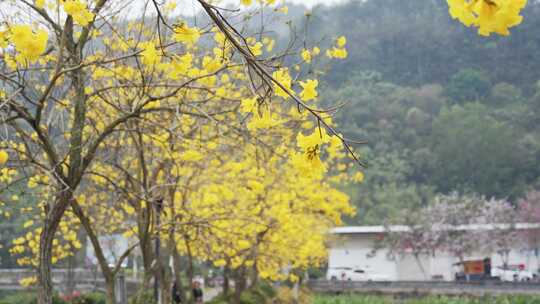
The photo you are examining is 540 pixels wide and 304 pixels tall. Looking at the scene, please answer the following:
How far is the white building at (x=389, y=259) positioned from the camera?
2967cm

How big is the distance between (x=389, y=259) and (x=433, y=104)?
21300 millimetres

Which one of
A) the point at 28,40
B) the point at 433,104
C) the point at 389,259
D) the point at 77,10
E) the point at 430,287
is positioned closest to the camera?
the point at 28,40

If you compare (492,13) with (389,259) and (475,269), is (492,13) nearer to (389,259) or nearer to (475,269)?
(475,269)

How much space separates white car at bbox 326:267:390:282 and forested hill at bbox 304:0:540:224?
619 cm

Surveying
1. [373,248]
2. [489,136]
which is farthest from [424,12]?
[373,248]

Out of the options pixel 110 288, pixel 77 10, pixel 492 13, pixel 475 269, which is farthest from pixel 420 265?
pixel 492 13

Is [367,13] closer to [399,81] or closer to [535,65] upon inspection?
[399,81]

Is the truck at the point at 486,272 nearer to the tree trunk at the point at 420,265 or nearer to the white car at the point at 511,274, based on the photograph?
the white car at the point at 511,274

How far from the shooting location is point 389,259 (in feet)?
99.1

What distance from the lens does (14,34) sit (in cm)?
234

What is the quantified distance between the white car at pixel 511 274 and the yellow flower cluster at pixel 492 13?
2679 cm

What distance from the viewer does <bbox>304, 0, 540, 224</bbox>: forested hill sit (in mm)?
38781

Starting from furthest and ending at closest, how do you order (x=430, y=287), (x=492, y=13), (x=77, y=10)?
1. (x=430, y=287)
2. (x=77, y=10)
3. (x=492, y=13)

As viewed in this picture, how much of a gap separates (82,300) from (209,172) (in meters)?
8.74
